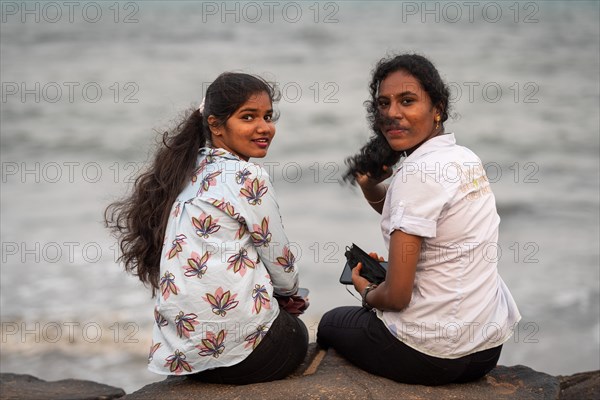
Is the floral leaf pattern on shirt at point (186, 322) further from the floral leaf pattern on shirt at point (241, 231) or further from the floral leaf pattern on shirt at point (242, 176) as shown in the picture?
the floral leaf pattern on shirt at point (242, 176)

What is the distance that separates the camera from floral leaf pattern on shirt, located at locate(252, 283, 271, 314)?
2.86 m

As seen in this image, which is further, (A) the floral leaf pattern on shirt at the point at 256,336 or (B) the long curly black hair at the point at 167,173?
(B) the long curly black hair at the point at 167,173

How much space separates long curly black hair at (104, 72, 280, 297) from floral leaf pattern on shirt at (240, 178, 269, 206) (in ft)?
0.89

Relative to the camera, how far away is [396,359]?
2928 mm

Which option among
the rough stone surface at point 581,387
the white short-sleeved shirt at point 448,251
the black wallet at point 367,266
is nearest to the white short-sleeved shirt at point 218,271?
the black wallet at point 367,266

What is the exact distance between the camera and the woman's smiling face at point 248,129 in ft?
9.97

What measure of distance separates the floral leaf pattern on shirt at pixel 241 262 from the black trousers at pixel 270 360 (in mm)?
231

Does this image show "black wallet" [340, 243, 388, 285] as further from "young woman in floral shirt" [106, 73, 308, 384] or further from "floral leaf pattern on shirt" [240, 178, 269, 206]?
"floral leaf pattern on shirt" [240, 178, 269, 206]

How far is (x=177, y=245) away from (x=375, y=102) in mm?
868

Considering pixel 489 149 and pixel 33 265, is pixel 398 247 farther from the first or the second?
pixel 489 149

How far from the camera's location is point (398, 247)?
2688 millimetres

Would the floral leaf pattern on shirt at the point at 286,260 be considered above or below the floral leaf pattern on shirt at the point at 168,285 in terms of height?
above

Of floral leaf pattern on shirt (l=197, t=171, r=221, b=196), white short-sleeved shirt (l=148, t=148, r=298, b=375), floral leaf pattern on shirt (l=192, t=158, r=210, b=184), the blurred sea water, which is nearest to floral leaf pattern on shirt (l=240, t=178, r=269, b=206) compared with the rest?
white short-sleeved shirt (l=148, t=148, r=298, b=375)

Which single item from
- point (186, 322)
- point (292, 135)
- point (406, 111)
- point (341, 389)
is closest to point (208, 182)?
point (186, 322)
